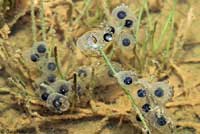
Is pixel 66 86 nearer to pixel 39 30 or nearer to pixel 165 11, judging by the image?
pixel 39 30

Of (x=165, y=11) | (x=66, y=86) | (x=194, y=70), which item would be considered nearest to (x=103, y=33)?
(x=66, y=86)

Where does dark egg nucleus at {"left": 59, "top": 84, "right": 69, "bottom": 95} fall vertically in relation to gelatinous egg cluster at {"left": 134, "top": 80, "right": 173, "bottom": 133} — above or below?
above

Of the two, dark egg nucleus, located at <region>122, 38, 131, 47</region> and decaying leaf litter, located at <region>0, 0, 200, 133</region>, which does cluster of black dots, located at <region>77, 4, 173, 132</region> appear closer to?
dark egg nucleus, located at <region>122, 38, 131, 47</region>

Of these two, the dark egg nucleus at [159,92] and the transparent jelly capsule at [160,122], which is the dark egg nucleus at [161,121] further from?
the dark egg nucleus at [159,92]

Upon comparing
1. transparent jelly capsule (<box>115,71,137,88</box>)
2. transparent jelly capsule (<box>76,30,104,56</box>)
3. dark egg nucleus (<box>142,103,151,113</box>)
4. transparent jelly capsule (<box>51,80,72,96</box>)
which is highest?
transparent jelly capsule (<box>76,30,104,56</box>)

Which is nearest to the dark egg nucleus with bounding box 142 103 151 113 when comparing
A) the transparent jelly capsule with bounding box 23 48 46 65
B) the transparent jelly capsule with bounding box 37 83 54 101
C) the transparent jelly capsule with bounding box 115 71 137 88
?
the transparent jelly capsule with bounding box 115 71 137 88

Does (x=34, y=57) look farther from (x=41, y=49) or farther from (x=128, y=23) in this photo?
(x=128, y=23)
